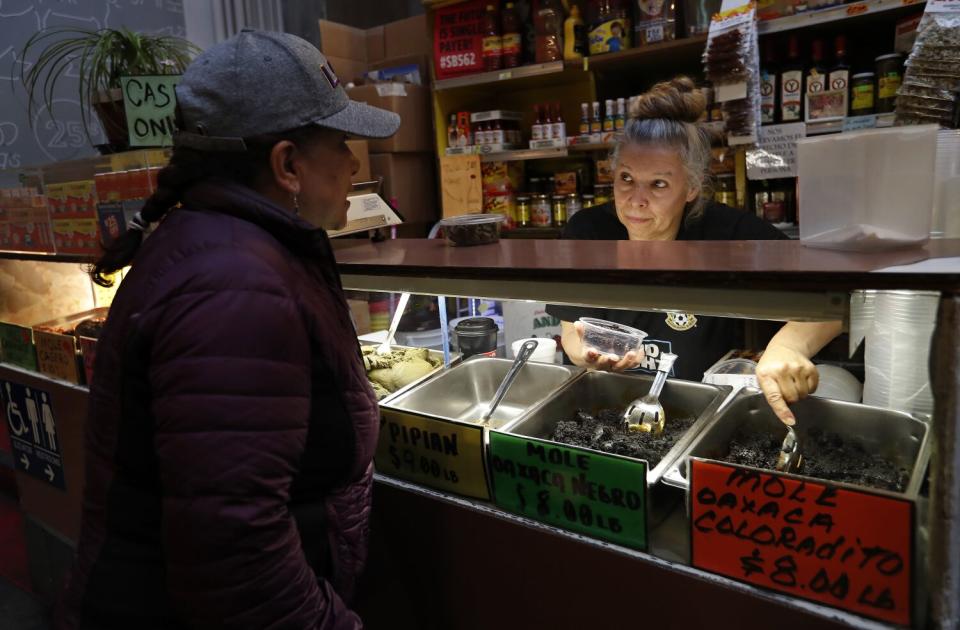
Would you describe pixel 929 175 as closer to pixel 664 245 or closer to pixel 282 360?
pixel 664 245

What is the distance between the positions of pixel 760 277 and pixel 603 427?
1.92ft

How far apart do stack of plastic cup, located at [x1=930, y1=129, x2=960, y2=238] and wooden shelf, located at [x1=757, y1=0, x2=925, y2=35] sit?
2.00 m

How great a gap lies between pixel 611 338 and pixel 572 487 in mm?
530

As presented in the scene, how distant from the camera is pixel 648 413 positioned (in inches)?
57.1

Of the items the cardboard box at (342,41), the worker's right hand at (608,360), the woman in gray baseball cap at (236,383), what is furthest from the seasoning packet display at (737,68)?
the cardboard box at (342,41)

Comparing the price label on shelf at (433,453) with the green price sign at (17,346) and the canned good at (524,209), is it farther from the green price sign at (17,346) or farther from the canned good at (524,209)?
the canned good at (524,209)

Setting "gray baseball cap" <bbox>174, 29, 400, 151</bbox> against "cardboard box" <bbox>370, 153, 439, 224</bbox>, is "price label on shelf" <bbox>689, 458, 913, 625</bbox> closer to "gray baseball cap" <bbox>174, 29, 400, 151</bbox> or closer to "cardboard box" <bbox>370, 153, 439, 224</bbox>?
"gray baseball cap" <bbox>174, 29, 400, 151</bbox>

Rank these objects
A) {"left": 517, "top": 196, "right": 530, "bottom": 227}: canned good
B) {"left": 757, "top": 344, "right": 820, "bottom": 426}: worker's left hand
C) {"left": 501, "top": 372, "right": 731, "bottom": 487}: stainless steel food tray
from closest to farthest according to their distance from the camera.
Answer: {"left": 757, "top": 344, "right": 820, "bottom": 426}: worker's left hand, {"left": 501, "top": 372, "right": 731, "bottom": 487}: stainless steel food tray, {"left": 517, "top": 196, "right": 530, "bottom": 227}: canned good

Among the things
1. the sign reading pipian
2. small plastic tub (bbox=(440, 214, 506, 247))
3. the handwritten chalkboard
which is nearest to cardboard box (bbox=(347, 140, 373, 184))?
the handwritten chalkboard

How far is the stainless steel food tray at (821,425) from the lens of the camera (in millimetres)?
1187

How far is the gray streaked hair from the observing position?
2.07 m

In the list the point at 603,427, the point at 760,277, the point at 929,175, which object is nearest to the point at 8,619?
the point at 603,427

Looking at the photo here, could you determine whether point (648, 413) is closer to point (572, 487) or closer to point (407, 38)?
point (572, 487)

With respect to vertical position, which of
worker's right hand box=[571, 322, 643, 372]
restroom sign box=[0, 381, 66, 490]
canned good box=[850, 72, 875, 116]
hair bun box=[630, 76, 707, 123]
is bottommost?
restroom sign box=[0, 381, 66, 490]
